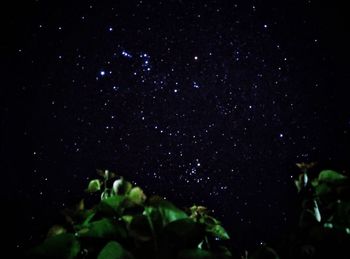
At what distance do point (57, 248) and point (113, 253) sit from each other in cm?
7

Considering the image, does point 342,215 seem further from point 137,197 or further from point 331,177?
point 137,197

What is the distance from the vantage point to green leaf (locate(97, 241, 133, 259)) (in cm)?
31

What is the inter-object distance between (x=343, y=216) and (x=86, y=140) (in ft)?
3.33

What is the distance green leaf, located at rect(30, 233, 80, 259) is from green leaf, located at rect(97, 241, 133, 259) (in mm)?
47

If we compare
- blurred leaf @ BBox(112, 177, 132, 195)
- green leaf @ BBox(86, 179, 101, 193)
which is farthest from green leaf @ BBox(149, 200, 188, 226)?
green leaf @ BBox(86, 179, 101, 193)

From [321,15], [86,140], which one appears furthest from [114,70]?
[321,15]

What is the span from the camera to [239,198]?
1313 millimetres

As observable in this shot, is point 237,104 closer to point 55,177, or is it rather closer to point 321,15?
point 321,15

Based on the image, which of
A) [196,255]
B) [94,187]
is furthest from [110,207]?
[94,187]

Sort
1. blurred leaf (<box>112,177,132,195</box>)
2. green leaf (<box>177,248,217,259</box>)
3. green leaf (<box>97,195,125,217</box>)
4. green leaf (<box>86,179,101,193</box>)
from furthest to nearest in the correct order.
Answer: green leaf (<box>86,179,101,193</box>) → blurred leaf (<box>112,177,132,195</box>) → green leaf (<box>97,195,125,217</box>) → green leaf (<box>177,248,217,259</box>)

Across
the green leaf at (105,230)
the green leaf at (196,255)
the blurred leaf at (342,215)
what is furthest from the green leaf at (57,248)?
the blurred leaf at (342,215)

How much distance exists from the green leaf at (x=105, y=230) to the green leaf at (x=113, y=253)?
0.11 feet

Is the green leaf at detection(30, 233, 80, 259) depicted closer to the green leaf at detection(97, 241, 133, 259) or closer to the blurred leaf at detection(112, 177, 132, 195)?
the green leaf at detection(97, 241, 133, 259)

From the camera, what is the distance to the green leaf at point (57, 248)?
0.33 meters
